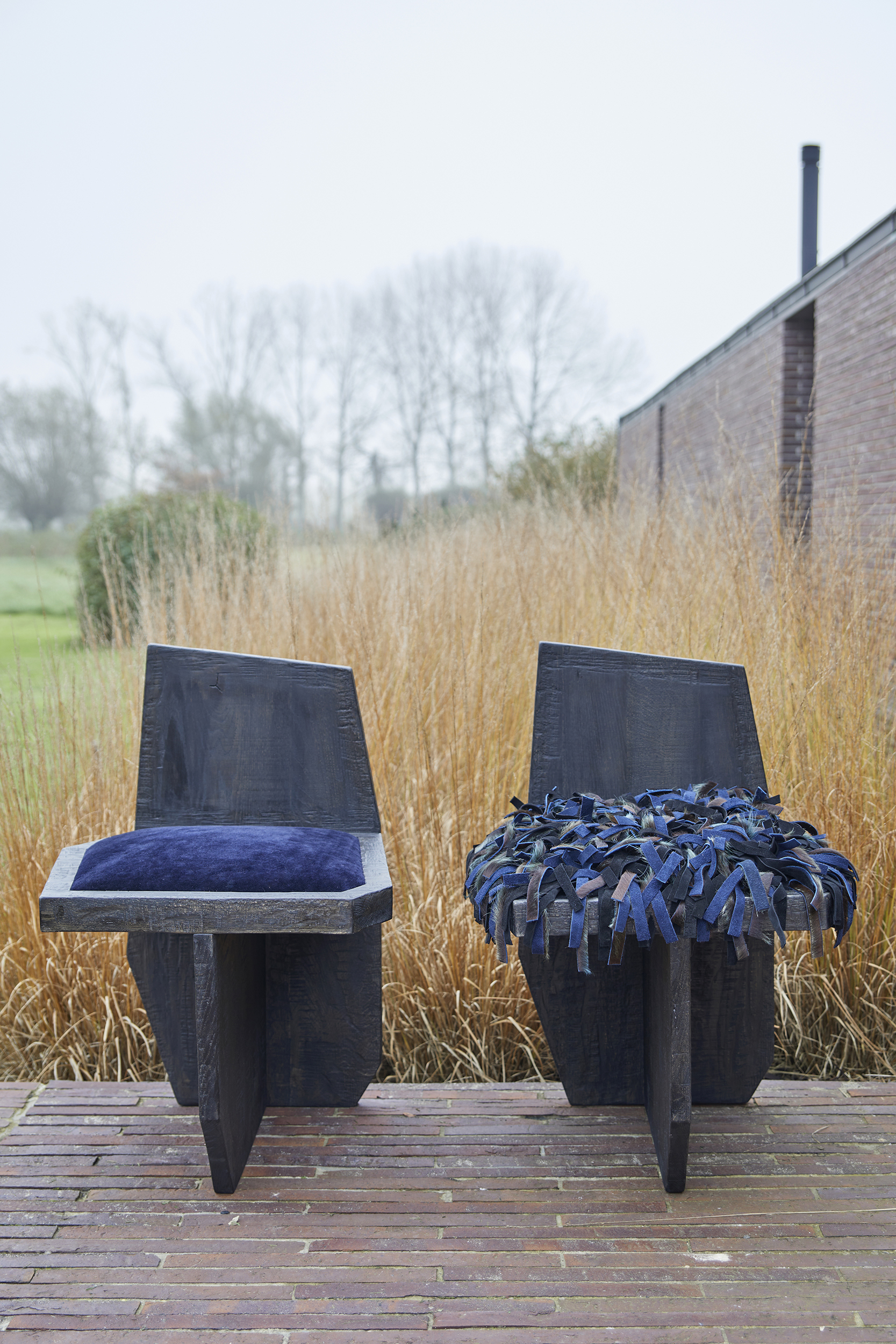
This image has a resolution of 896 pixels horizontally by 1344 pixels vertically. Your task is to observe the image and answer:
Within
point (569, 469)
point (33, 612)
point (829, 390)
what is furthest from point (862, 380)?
point (33, 612)

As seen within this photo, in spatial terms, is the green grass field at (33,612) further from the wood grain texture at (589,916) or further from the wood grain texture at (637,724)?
the wood grain texture at (589,916)

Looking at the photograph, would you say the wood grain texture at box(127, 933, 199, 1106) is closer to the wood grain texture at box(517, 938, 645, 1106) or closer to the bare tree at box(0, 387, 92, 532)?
the wood grain texture at box(517, 938, 645, 1106)

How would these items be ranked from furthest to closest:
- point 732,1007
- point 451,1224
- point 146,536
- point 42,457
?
1. point 42,457
2. point 146,536
3. point 732,1007
4. point 451,1224

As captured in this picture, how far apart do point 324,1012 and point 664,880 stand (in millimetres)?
748

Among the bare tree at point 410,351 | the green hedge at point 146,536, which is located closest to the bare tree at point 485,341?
the bare tree at point 410,351

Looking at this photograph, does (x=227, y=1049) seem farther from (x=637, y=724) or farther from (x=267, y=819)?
(x=637, y=724)

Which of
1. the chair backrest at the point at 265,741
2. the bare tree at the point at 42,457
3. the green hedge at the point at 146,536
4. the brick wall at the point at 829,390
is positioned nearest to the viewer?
the chair backrest at the point at 265,741

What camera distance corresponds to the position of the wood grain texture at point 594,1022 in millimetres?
1658

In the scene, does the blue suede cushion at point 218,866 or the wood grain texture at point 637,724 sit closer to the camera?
the blue suede cushion at point 218,866

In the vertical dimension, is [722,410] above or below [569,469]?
above

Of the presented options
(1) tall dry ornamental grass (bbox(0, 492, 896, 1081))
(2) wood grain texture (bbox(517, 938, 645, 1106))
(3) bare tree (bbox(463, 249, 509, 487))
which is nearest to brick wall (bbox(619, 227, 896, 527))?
(1) tall dry ornamental grass (bbox(0, 492, 896, 1081))

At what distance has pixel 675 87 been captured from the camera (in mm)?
12992

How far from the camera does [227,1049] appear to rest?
1433mm

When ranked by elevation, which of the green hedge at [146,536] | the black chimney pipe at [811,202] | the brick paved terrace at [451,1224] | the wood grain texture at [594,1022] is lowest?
the brick paved terrace at [451,1224]
